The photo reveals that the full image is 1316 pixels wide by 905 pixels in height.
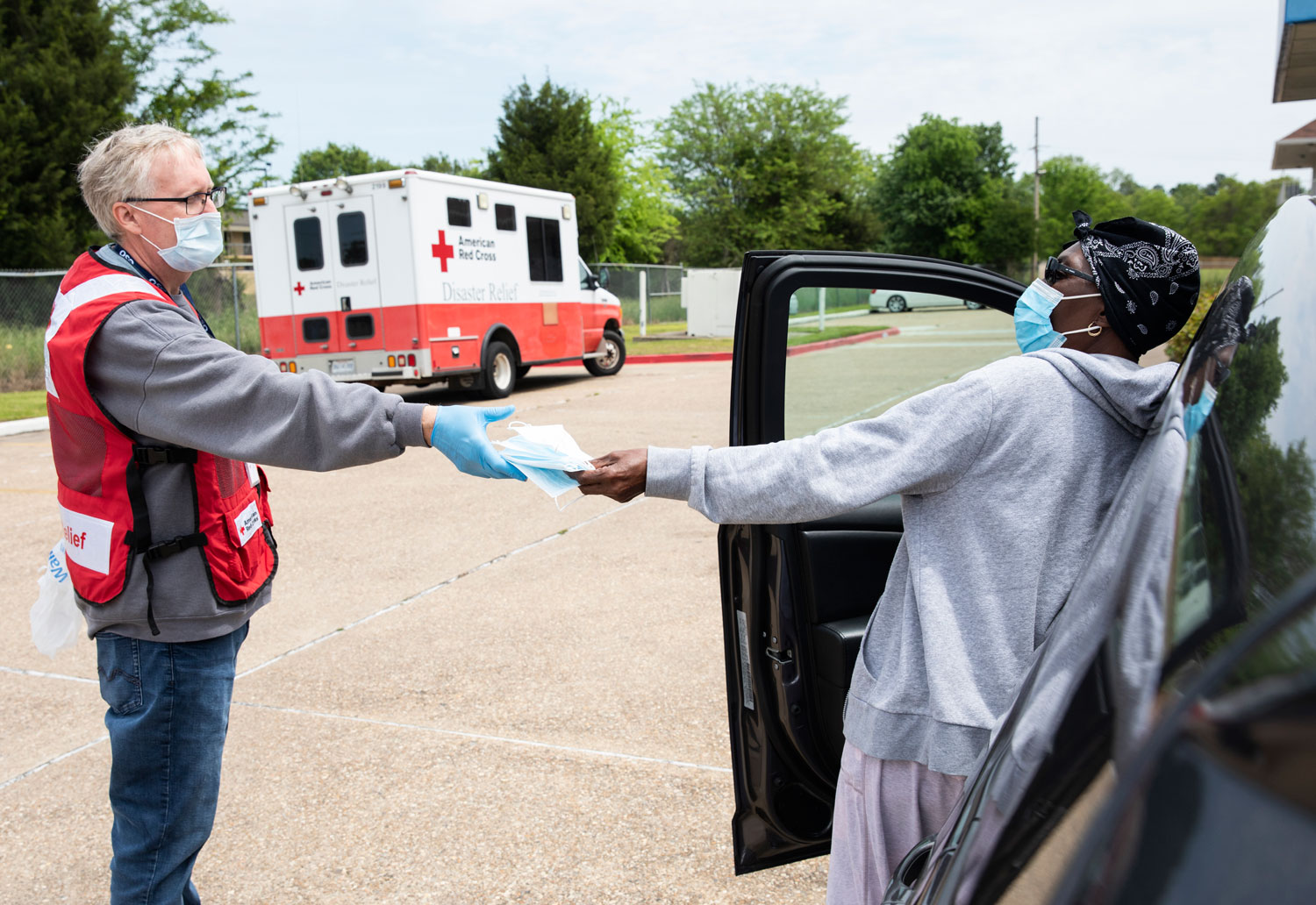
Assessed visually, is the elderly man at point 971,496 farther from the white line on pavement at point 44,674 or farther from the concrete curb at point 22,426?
the concrete curb at point 22,426

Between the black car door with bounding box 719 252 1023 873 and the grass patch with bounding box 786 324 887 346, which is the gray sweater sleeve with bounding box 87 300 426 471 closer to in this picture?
the black car door with bounding box 719 252 1023 873

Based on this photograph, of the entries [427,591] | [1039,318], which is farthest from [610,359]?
[1039,318]

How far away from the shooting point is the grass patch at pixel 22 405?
12.9 meters

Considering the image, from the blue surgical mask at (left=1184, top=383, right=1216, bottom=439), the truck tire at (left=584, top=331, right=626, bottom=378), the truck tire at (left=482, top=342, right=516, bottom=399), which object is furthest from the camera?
the truck tire at (left=584, top=331, right=626, bottom=378)

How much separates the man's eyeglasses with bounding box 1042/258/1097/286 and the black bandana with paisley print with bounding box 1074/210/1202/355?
0.02m

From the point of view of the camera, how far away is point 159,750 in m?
2.08

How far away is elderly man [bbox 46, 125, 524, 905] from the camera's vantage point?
6.41ft

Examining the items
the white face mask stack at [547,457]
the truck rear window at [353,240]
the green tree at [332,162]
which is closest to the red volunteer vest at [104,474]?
the white face mask stack at [547,457]

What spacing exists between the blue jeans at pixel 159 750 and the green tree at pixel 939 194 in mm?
66255

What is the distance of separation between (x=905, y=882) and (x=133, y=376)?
5.35 feet

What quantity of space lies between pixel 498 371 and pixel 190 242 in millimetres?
11982

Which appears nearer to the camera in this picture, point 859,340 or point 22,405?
point 859,340

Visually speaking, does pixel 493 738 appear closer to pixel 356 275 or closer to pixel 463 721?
pixel 463 721

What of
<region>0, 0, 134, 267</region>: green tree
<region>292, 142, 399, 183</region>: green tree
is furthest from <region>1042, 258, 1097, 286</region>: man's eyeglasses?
<region>292, 142, 399, 183</region>: green tree
